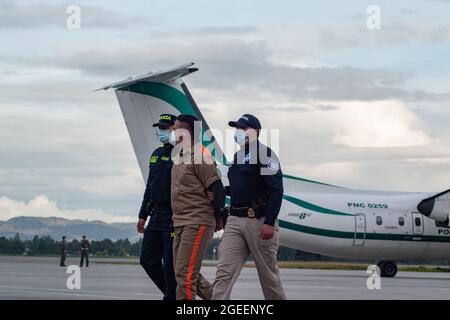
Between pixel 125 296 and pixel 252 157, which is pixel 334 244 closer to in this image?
pixel 125 296

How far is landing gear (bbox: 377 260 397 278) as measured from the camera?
111ft

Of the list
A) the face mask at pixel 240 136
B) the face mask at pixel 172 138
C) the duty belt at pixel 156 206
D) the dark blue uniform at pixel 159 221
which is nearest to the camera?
the face mask at pixel 240 136

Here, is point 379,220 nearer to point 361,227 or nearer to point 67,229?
point 361,227

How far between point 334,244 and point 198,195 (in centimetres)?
1988

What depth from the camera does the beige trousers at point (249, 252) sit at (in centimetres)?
1241

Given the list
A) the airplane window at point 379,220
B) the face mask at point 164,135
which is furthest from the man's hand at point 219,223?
the airplane window at point 379,220

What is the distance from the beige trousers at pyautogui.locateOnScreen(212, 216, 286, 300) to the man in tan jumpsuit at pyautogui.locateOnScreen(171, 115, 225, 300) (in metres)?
0.24

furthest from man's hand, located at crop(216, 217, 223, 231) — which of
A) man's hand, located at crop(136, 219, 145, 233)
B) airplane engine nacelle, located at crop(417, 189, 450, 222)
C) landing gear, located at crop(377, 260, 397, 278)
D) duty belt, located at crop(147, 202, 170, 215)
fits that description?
landing gear, located at crop(377, 260, 397, 278)

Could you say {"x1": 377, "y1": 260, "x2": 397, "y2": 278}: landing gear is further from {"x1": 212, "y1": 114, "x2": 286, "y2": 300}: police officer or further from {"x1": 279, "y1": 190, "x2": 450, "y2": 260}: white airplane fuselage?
{"x1": 212, "y1": 114, "x2": 286, "y2": 300}: police officer

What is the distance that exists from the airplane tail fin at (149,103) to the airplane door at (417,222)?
8757 millimetres

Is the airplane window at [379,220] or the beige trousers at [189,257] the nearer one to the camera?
the beige trousers at [189,257]

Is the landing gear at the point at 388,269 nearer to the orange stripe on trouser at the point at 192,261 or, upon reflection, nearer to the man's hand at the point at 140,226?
the man's hand at the point at 140,226

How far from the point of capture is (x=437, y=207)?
1287 inches

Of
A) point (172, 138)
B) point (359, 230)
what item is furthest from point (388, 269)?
point (172, 138)
